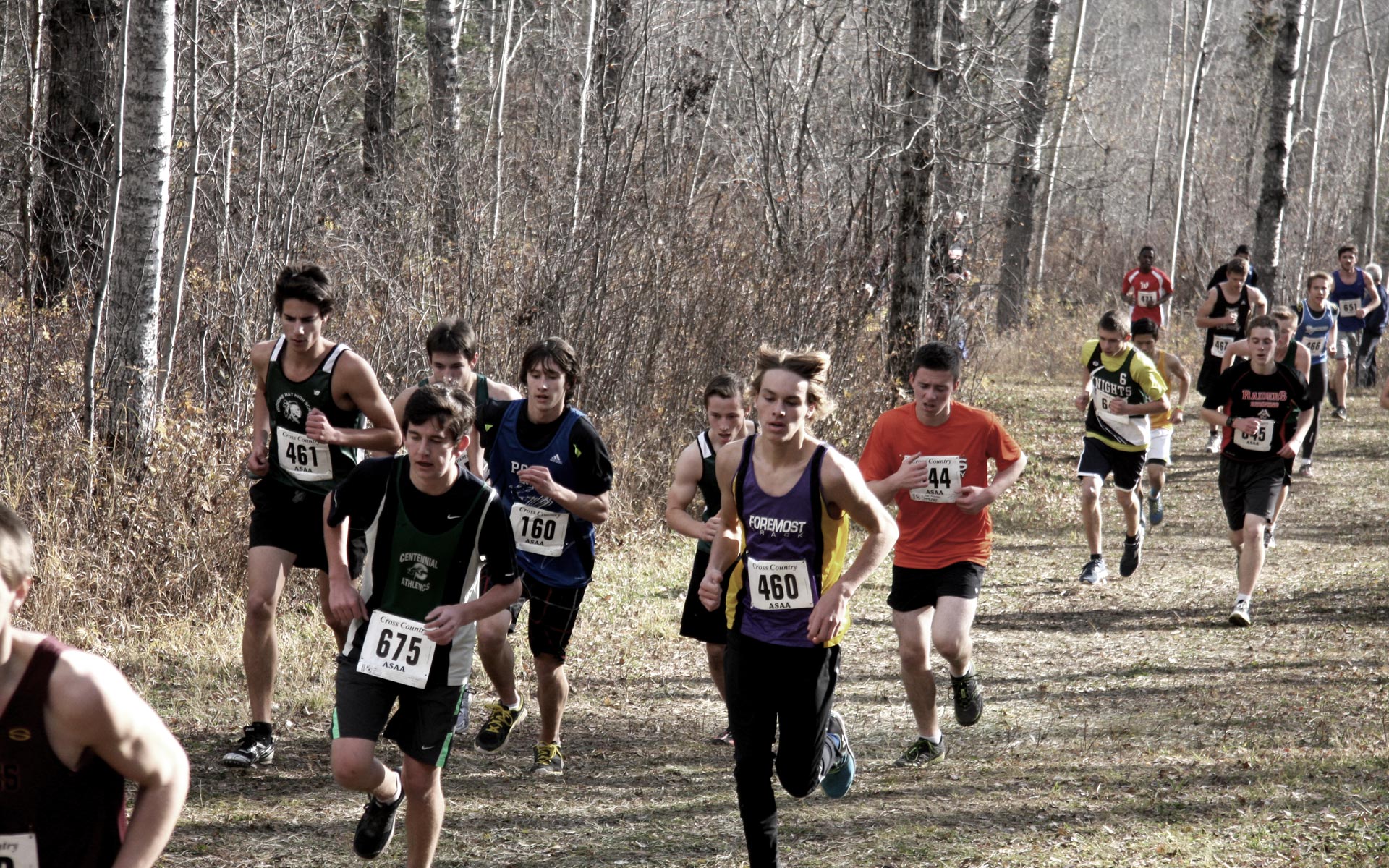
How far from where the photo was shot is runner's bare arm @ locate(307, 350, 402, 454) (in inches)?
210

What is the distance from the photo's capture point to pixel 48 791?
7.25ft

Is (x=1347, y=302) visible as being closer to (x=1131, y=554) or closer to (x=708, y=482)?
(x=1131, y=554)

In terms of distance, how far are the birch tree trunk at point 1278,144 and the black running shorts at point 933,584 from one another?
47.8 ft

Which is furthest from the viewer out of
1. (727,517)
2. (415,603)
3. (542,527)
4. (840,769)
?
(542,527)

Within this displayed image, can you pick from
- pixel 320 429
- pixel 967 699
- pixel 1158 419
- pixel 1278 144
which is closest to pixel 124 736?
pixel 320 429

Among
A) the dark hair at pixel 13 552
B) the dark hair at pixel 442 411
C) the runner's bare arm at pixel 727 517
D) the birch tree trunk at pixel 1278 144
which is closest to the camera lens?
→ the dark hair at pixel 13 552

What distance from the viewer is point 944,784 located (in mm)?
5590

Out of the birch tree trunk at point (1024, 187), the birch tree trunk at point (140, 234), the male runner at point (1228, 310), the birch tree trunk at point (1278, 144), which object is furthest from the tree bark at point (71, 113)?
the birch tree trunk at point (1278, 144)

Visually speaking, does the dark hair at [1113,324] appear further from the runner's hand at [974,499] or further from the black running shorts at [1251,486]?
the runner's hand at [974,499]

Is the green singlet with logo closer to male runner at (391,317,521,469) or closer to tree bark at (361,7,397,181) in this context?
male runner at (391,317,521,469)

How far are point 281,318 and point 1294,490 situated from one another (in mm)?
11370

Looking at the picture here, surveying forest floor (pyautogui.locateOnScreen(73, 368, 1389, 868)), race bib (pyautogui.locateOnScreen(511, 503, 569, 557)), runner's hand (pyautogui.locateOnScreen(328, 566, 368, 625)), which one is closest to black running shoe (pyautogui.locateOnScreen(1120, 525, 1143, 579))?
forest floor (pyautogui.locateOnScreen(73, 368, 1389, 868))

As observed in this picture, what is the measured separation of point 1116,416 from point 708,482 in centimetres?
478

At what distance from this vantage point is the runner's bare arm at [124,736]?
6.96ft
